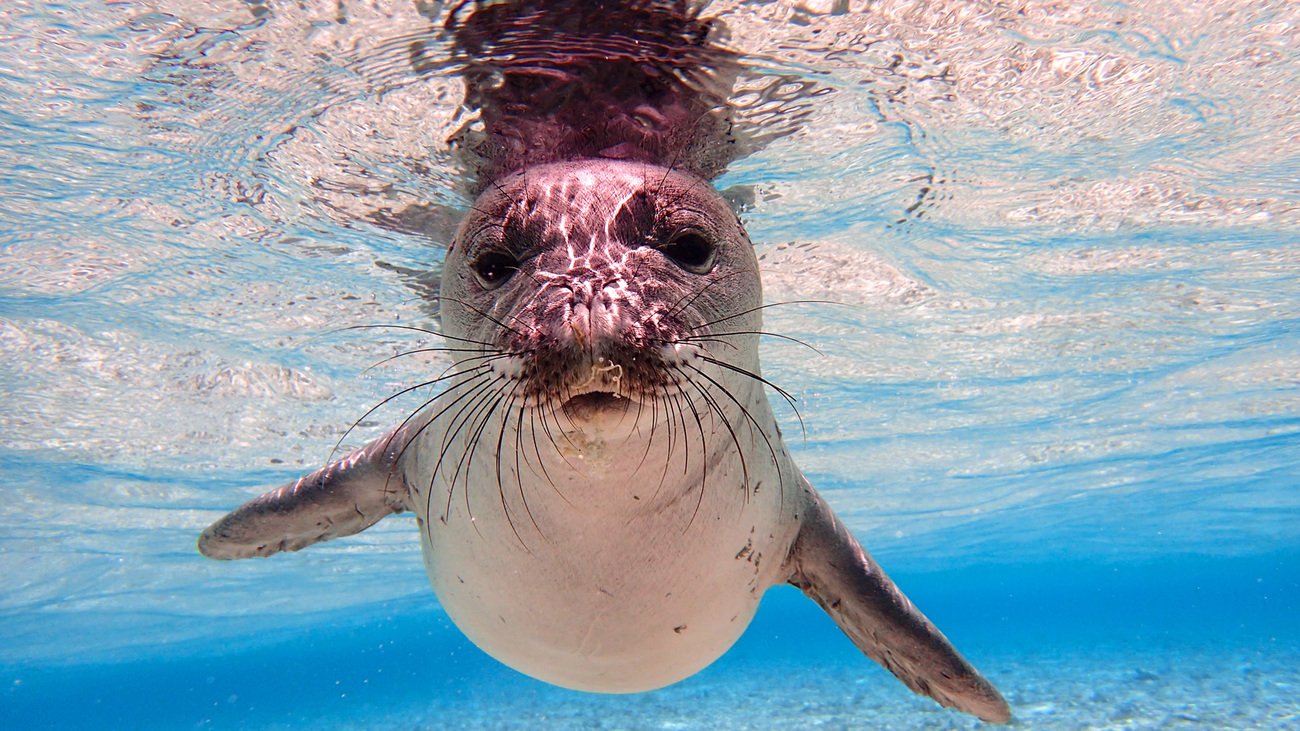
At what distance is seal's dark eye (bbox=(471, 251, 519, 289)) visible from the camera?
113 inches

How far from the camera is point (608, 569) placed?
2.99 m

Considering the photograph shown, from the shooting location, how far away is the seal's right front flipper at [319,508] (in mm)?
4277

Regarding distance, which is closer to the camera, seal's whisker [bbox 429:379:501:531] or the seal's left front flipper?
seal's whisker [bbox 429:379:501:531]

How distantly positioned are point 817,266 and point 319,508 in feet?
22.5

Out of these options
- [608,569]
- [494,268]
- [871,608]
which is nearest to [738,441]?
[608,569]

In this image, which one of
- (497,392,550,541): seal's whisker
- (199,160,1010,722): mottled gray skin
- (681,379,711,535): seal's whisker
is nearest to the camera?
(199,160,1010,722): mottled gray skin

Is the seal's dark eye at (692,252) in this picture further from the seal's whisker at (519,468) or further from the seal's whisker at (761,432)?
the seal's whisker at (519,468)

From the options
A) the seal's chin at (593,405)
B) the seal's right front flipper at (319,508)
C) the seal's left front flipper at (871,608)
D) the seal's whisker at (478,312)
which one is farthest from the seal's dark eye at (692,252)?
the seal's right front flipper at (319,508)

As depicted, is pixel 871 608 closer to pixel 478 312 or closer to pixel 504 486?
pixel 504 486

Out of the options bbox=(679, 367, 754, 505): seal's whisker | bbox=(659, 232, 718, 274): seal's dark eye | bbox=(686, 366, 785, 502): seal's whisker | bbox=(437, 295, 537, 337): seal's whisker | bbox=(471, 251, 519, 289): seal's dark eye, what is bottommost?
bbox=(437, 295, 537, 337): seal's whisker

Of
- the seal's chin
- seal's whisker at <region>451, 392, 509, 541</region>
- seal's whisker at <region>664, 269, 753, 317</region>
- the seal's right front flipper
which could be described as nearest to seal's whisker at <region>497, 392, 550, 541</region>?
seal's whisker at <region>451, 392, 509, 541</region>

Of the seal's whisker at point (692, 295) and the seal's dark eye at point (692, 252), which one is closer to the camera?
the seal's whisker at point (692, 295)

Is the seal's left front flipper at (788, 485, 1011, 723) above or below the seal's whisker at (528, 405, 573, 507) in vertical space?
above

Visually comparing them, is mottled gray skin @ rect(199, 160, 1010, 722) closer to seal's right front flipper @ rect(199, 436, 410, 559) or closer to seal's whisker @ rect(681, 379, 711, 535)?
seal's whisker @ rect(681, 379, 711, 535)
